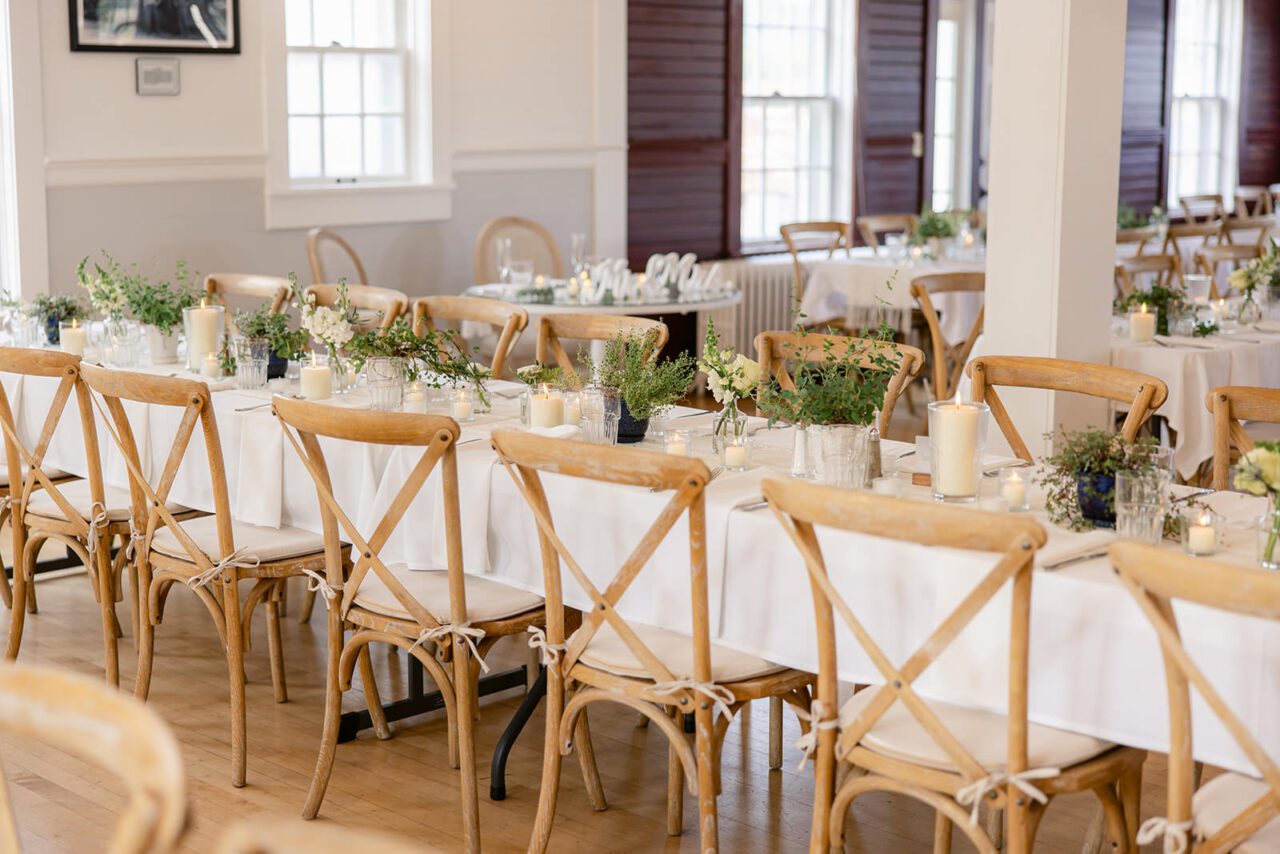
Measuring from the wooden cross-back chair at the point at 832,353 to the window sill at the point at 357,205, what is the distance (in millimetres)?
3782

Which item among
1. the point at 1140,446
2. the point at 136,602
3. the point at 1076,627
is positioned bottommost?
the point at 136,602

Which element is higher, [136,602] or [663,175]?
[663,175]

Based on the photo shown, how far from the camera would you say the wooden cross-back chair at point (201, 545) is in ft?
11.4

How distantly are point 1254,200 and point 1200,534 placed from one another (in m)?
11.2

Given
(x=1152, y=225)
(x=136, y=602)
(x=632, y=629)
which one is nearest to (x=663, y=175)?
(x=1152, y=225)

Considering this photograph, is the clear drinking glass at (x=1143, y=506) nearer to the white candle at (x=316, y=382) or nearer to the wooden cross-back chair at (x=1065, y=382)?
the wooden cross-back chair at (x=1065, y=382)

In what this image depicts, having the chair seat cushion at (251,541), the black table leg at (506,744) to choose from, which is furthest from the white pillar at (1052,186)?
the chair seat cushion at (251,541)

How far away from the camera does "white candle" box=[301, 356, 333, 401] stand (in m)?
4.09

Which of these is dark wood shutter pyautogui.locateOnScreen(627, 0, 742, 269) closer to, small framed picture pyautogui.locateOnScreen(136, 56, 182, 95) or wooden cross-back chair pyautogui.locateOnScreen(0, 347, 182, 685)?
small framed picture pyautogui.locateOnScreen(136, 56, 182, 95)

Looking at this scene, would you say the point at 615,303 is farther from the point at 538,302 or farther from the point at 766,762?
the point at 766,762

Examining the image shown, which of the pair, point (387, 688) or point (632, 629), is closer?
point (632, 629)

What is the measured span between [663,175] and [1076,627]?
22.7 ft

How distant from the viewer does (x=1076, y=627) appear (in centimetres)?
255

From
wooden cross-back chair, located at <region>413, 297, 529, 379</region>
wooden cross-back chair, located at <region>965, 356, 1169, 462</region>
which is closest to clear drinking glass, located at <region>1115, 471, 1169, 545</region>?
wooden cross-back chair, located at <region>965, 356, 1169, 462</region>
